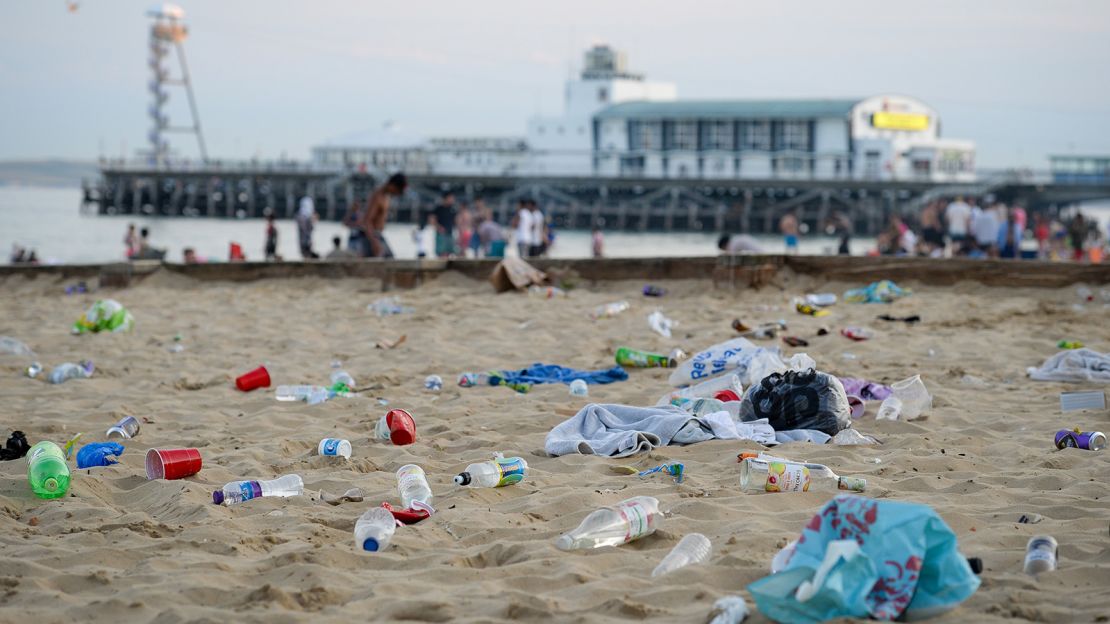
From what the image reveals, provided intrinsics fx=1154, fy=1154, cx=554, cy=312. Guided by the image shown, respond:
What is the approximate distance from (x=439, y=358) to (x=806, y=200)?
160 ft

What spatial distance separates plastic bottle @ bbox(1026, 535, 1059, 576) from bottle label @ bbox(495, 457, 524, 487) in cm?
180

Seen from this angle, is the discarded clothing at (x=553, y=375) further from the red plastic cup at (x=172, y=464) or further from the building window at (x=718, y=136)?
the building window at (x=718, y=136)

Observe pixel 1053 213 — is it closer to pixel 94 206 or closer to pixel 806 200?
pixel 806 200

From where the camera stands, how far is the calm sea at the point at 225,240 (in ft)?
130

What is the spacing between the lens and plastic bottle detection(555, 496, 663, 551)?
3.43m

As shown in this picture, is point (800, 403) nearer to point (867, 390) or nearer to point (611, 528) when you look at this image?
point (867, 390)

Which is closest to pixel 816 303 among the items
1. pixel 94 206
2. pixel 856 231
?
pixel 856 231

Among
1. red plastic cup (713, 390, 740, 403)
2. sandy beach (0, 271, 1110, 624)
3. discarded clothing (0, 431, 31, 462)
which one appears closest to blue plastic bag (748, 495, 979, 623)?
sandy beach (0, 271, 1110, 624)

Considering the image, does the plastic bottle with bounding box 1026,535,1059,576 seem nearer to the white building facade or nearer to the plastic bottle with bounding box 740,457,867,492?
the plastic bottle with bounding box 740,457,867,492

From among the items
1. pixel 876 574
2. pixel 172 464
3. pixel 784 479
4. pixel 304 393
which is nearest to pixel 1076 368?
pixel 784 479

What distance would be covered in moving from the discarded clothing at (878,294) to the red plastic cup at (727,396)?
4.43 m

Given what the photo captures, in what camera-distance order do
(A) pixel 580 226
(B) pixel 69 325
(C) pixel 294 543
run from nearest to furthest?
1. (C) pixel 294 543
2. (B) pixel 69 325
3. (A) pixel 580 226

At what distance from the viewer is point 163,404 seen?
593 cm

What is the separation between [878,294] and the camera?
380 inches
